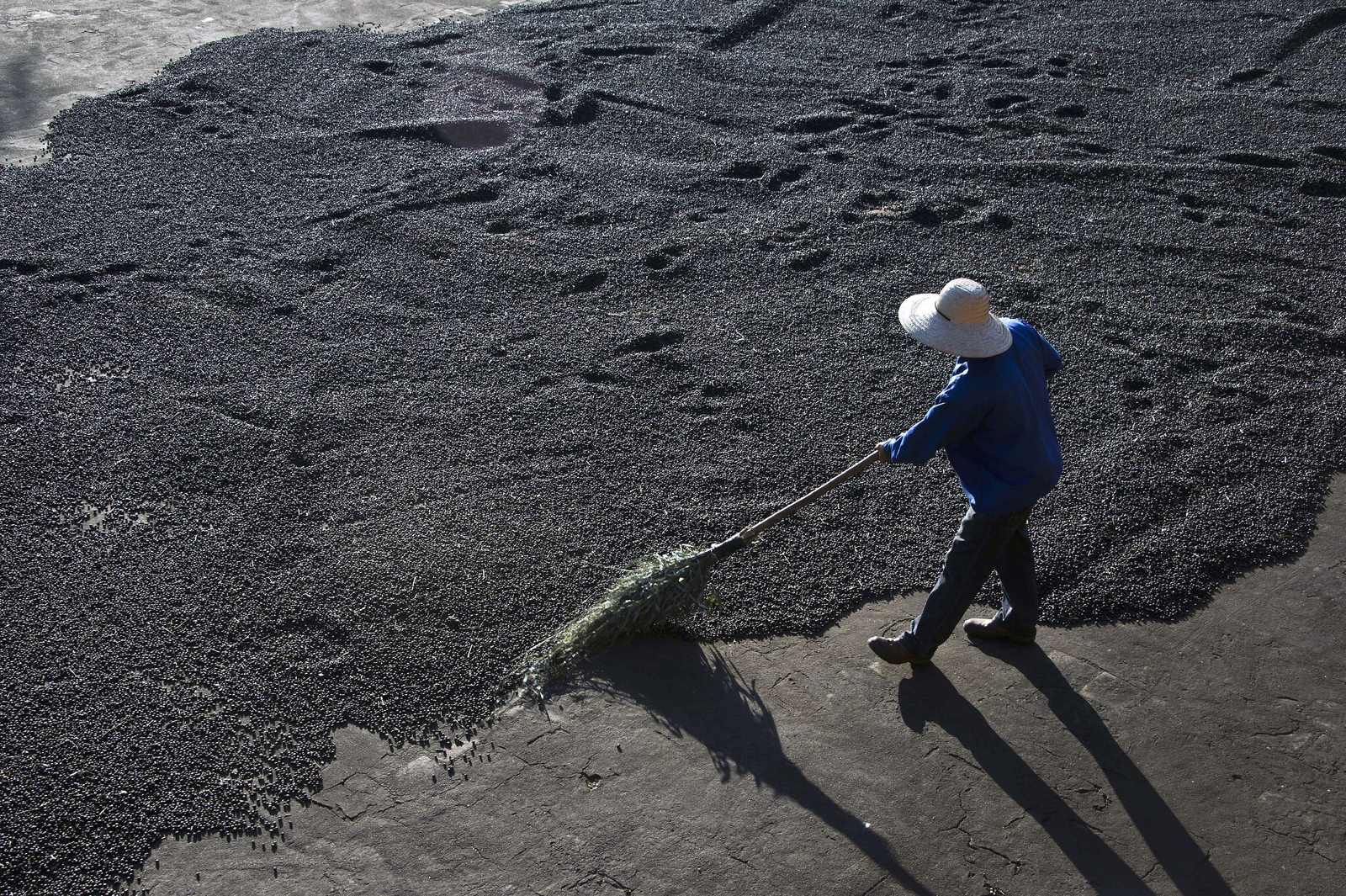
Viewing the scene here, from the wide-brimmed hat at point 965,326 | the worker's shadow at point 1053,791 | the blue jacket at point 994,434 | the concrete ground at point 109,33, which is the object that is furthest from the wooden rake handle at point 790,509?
the concrete ground at point 109,33

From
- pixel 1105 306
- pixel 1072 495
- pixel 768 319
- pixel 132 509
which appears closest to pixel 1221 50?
pixel 1105 306

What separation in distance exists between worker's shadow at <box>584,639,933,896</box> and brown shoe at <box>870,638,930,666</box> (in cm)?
50

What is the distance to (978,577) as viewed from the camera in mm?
4293

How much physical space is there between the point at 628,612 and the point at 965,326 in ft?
5.25

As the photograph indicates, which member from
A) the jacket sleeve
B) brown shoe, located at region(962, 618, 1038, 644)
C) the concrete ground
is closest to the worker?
the jacket sleeve

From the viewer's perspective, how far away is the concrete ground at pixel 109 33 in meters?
9.49

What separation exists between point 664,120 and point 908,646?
581cm

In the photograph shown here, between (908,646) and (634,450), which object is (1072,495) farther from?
(634,450)

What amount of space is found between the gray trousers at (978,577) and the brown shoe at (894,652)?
0.02m

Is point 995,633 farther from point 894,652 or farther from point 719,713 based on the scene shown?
point 719,713

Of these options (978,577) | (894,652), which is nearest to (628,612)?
(894,652)

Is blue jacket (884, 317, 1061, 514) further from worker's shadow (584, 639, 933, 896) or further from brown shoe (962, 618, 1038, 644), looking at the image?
worker's shadow (584, 639, 933, 896)

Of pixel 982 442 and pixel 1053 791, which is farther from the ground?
pixel 982 442

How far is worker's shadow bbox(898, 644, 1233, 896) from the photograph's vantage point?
145 inches
